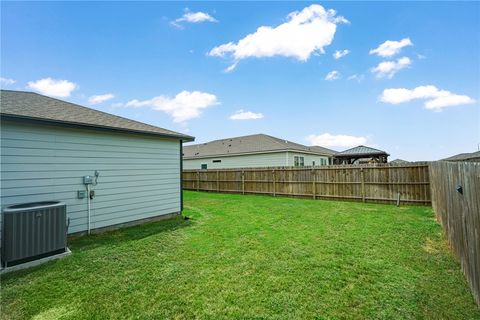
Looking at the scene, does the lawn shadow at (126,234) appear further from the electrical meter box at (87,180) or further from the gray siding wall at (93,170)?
the electrical meter box at (87,180)

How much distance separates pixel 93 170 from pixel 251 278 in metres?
5.04

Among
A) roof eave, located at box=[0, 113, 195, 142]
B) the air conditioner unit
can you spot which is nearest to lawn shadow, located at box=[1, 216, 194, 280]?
the air conditioner unit

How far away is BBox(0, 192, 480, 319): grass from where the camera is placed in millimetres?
2719

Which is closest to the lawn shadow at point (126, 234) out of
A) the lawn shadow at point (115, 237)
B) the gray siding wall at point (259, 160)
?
the lawn shadow at point (115, 237)

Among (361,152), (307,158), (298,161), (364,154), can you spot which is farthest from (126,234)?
(361,152)

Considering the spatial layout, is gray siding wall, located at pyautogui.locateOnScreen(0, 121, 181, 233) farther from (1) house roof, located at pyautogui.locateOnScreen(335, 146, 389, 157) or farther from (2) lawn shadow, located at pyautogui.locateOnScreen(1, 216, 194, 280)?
(1) house roof, located at pyautogui.locateOnScreen(335, 146, 389, 157)

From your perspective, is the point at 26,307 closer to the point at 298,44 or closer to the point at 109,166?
the point at 109,166

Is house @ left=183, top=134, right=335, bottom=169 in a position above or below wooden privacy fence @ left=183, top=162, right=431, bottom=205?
above

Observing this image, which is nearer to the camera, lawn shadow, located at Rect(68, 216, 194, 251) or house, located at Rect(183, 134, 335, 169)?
lawn shadow, located at Rect(68, 216, 194, 251)

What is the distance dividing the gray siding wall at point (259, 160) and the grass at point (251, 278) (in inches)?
480

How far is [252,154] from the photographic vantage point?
19562mm

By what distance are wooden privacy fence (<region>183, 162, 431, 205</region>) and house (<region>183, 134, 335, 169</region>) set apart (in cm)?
400

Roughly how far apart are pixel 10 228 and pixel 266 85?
1358 cm

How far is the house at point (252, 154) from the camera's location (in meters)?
18.4
